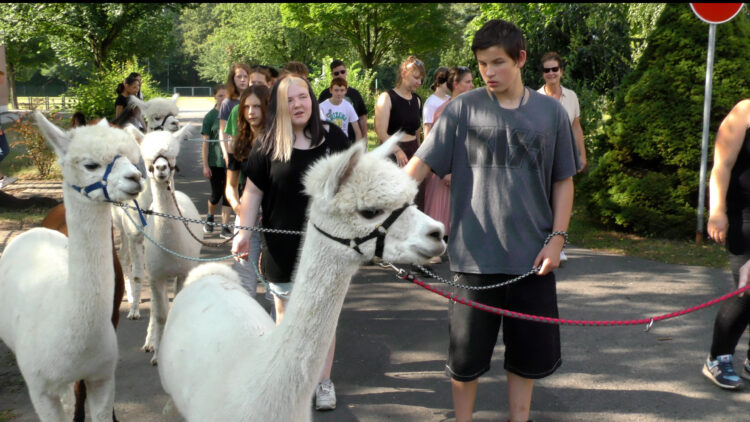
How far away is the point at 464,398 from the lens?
3.18 metres

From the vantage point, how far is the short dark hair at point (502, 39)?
284 cm

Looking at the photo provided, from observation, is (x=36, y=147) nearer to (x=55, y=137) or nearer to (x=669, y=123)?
(x=55, y=137)

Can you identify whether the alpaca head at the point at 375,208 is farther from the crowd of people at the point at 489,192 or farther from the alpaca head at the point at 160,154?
the alpaca head at the point at 160,154

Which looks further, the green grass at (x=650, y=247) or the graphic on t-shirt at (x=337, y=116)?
the graphic on t-shirt at (x=337, y=116)

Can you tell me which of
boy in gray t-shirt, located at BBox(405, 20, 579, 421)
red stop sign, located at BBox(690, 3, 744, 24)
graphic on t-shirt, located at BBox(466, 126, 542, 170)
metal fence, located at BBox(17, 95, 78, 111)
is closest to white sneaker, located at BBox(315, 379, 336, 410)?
boy in gray t-shirt, located at BBox(405, 20, 579, 421)

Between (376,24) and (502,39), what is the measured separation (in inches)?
1275

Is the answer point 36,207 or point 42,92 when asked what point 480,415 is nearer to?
point 36,207

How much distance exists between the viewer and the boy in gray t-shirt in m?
2.93

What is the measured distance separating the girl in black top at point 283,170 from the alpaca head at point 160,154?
58.7 inches

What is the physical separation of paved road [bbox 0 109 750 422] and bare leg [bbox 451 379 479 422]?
687 millimetres

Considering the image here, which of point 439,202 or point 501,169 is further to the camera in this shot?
point 439,202

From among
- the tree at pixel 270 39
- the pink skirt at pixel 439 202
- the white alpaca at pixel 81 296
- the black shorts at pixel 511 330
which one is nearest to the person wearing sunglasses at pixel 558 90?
the pink skirt at pixel 439 202

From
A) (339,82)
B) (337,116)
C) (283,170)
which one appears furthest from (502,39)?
(339,82)

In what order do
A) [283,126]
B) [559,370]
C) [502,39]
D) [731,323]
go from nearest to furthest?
[502,39], [283,126], [731,323], [559,370]
